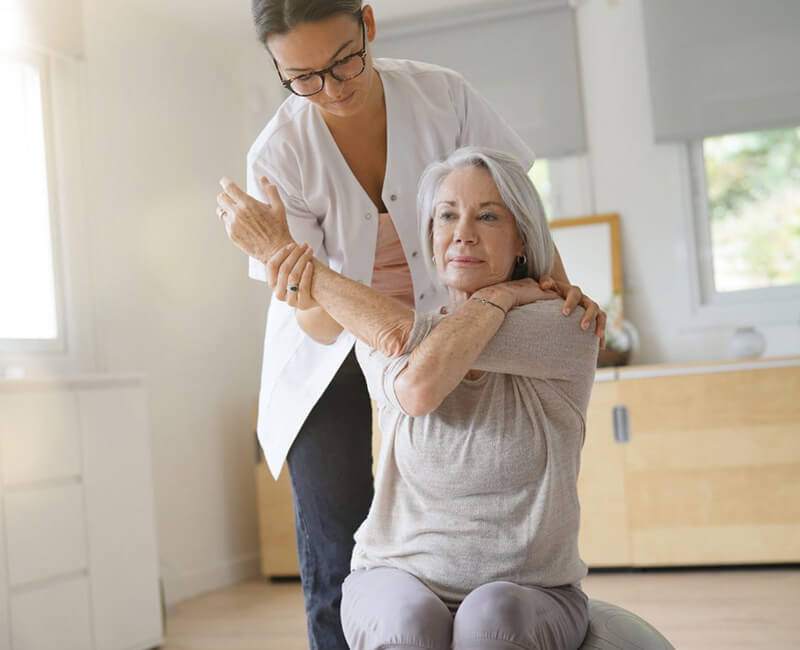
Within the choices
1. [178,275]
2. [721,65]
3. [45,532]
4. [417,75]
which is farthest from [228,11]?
[417,75]

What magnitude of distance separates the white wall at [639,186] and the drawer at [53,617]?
2.60 meters

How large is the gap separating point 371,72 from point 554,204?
313 centimetres

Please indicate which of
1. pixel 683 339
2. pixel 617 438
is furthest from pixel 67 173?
pixel 683 339

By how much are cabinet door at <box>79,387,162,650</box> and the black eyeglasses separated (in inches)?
73.5

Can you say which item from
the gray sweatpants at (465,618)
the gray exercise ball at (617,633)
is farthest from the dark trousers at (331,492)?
the gray exercise ball at (617,633)

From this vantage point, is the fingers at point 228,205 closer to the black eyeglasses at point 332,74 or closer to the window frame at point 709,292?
the black eyeglasses at point 332,74

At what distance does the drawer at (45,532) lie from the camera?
287 centimetres

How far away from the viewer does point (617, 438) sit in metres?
4.01

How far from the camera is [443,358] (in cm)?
147

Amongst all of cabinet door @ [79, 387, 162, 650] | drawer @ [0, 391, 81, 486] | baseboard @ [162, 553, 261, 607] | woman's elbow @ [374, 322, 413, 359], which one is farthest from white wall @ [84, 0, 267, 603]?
woman's elbow @ [374, 322, 413, 359]

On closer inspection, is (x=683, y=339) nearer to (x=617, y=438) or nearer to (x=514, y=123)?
(x=617, y=438)

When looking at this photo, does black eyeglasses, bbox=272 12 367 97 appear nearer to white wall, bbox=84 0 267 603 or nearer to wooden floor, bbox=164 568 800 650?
wooden floor, bbox=164 568 800 650

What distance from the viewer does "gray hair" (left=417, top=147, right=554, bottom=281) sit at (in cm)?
165

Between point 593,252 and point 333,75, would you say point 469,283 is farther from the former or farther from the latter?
point 593,252
